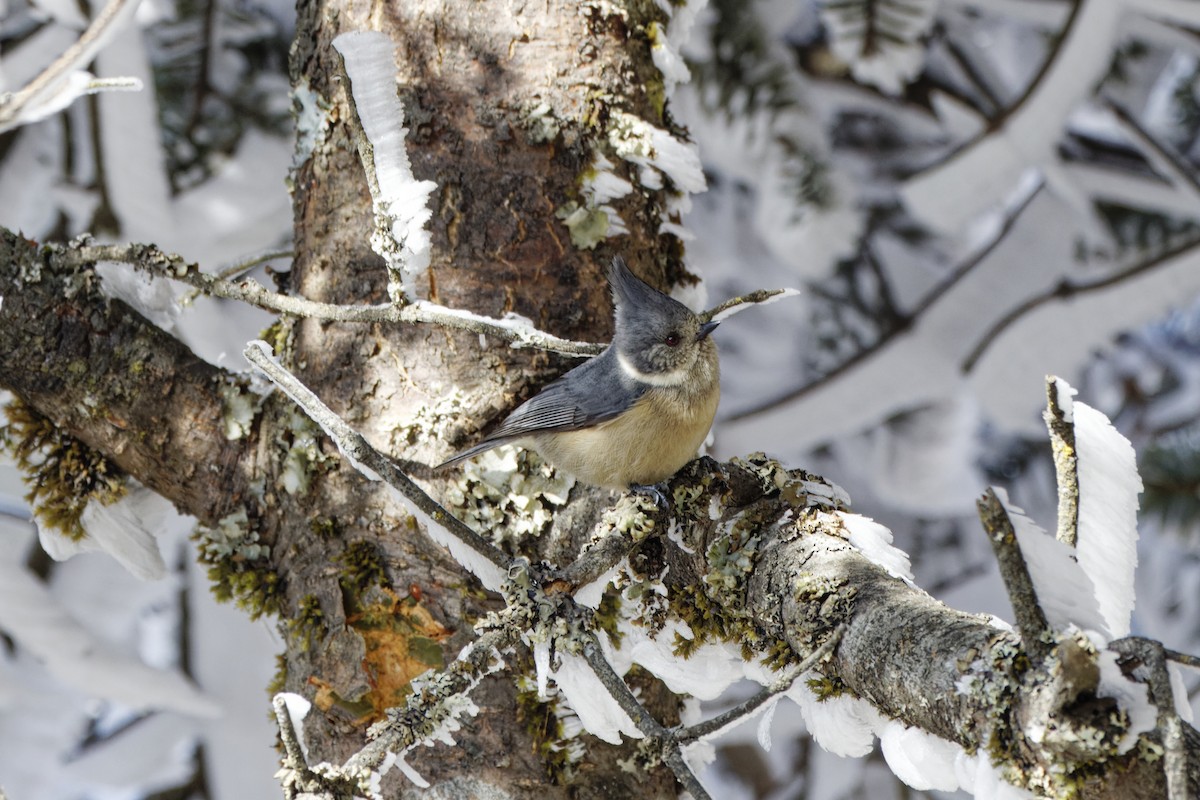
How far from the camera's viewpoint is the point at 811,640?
0.75 metres

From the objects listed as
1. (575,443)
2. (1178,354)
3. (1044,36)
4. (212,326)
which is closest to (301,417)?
(575,443)

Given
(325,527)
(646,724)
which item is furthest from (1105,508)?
(325,527)

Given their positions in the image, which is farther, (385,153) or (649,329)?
(649,329)

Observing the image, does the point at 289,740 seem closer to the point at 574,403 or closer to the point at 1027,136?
the point at 574,403

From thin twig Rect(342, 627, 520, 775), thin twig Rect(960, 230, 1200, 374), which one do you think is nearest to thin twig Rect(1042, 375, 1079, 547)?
thin twig Rect(342, 627, 520, 775)

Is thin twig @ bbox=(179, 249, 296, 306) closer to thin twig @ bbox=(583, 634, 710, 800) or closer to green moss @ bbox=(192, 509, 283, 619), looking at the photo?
green moss @ bbox=(192, 509, 283, 619)

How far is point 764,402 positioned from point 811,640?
1.53m

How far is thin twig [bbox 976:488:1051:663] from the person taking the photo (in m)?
0.55

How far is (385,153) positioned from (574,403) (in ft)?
1.02

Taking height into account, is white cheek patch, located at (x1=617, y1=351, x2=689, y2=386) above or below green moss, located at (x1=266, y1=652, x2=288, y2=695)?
above

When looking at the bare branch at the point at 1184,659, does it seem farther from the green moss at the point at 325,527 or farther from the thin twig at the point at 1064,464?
the green moss at the point at 325,527

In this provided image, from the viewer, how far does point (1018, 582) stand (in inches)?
21.7

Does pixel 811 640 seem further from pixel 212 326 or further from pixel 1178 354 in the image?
pixel 1178 354

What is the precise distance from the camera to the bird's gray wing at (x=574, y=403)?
967mm
